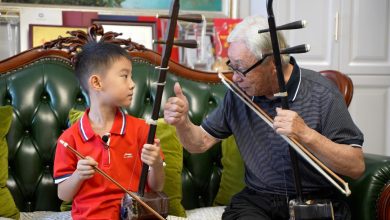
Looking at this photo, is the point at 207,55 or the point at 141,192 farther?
the point at 207,55

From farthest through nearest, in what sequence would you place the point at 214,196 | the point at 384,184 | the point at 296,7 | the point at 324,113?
the point at 296,7 → the point at 214,196 → the point at 384,184 → the point at 324,113

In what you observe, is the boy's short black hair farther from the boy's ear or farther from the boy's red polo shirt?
the boy's red polo shirt

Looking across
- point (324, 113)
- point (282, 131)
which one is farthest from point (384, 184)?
point (282, 131)

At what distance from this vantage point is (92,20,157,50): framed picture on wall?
8.68 feet

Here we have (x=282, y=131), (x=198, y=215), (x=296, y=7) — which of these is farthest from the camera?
(x=296, y=7)

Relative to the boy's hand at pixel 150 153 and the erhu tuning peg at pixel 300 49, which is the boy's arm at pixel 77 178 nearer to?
the boy's hand at pixel 150 153

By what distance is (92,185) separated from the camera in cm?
153

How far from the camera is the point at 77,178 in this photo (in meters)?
1.43

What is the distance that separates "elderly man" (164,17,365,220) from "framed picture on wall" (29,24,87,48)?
1162 millimetres

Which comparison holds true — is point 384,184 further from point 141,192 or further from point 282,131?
point 141,192

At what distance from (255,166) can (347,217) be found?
31 cm

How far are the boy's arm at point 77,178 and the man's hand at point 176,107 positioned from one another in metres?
0.24

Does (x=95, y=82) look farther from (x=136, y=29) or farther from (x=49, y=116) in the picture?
(x=136, y=29)

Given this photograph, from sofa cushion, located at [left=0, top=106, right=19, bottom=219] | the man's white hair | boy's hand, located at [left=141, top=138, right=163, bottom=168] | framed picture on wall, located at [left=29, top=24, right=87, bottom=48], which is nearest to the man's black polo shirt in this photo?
the man's white hair
